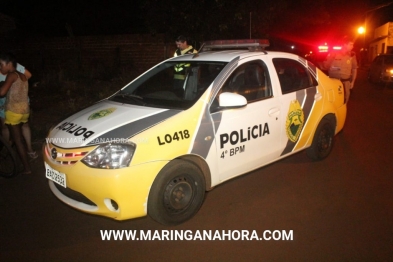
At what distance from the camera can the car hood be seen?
146 inches

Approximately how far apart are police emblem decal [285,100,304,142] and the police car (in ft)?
0.04

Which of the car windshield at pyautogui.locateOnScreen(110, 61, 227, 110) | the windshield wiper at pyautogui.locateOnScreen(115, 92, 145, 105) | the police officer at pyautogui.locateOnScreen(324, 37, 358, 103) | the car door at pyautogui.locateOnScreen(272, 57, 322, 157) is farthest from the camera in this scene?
the police officer at pyautogui.locateOnScreen(324, 37, 358, 103)

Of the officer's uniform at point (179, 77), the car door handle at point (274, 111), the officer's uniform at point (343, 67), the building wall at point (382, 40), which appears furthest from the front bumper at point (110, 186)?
the building wall at point (382, 40)

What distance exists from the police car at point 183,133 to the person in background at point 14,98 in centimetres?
124

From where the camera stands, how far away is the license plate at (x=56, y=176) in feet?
12.5

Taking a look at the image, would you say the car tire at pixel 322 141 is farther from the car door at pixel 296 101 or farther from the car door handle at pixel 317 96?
the car door handle at pixel 317 96

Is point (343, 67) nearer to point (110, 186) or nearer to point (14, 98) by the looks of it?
point (14, 98)

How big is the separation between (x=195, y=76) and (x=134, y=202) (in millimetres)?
1798

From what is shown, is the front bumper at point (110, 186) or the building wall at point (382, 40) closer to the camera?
the front bumper at point (110, 186)

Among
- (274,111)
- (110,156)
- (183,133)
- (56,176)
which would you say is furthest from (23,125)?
(274,111)

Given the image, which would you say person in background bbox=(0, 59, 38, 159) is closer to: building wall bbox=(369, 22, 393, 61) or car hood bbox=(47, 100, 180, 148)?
car hood bbox=(47, 100, 180, 148)

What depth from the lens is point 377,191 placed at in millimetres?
4910

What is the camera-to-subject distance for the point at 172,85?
16.1ft

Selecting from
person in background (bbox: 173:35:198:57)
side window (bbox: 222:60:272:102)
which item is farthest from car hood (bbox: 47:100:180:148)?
person in background (bbox: 173:35:198:57)
